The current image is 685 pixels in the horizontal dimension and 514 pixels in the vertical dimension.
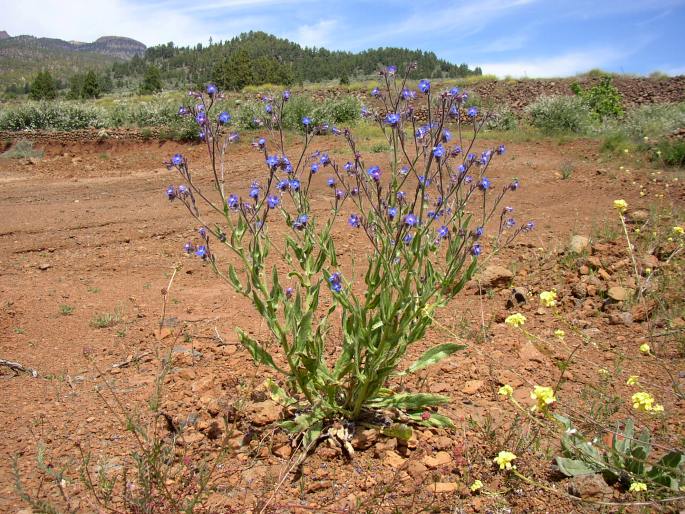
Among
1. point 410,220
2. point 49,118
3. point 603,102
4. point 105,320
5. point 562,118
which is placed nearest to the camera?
point 410,220

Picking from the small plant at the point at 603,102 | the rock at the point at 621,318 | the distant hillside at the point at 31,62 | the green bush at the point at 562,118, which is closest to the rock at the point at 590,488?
the rock at the point at 621,318

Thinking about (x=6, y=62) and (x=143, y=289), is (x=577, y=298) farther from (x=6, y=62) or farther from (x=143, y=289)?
(x=6, y=62)

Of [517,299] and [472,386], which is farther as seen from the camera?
[517,299]

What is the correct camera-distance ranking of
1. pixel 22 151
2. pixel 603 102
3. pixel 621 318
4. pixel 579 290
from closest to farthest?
pixel 621 318 < pixel 579 290 < pixel 22 151 < pixel 603 102

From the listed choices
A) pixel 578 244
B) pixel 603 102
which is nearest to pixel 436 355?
pixel 578 244

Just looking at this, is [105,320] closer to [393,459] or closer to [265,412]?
[265,412]

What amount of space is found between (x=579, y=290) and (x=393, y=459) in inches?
98.8

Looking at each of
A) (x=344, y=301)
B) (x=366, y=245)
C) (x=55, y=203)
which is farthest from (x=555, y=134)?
(x=344, y=301)

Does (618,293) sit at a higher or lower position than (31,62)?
lower

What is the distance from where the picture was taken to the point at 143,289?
4.89 meters

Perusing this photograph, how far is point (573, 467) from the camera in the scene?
228cm

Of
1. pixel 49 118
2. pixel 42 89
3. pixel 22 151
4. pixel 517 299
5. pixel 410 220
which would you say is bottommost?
pixel 517 299

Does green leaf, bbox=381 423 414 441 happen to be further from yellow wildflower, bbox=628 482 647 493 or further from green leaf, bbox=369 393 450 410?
yellow wildflower, bbox=628 482 647 493

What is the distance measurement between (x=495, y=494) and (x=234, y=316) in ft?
→ 8.00
